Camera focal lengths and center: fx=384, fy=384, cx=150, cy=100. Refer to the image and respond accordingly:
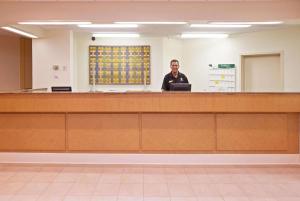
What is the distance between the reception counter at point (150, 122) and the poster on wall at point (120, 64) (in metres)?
4.03

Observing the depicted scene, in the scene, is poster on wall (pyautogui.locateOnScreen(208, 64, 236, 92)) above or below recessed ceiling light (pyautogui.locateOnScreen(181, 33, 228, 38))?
below

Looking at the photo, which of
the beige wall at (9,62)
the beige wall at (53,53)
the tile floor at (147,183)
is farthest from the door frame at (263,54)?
the beige wall at (9,62)

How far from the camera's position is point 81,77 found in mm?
9898

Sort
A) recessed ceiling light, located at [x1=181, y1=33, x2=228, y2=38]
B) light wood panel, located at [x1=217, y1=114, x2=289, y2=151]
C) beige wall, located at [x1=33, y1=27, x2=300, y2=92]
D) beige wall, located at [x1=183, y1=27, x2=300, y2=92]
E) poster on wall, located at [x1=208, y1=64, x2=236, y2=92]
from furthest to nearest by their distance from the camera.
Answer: poster on wall, located at [x1=208, y1=64, x2=236, y2=92] → recessed ceiling light, located at [x1=181, y1=33, x2=228, y2=38] → beige wall, located at [x1=33, y1=27, x2=300, y2=92] → beige wall, located at [x1=183, y1=27, x2=300, y2=92] → light wood panel, located at [x1=217, y1=114, x2=289, y2=151]

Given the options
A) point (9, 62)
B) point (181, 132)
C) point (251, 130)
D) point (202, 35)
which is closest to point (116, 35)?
point (202, 35)

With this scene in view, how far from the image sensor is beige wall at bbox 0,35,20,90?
33.2 ft

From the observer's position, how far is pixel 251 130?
5.88 metres

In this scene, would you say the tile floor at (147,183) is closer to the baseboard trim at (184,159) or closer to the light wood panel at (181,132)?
the baseboard trim at (184,159)

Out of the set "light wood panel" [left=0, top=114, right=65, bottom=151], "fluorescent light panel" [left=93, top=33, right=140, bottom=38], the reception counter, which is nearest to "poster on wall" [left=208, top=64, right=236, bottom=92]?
"fluorescent light panel" [left=93, top=33, right=140, bottom=38]

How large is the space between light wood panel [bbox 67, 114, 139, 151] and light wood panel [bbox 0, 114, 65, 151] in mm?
358

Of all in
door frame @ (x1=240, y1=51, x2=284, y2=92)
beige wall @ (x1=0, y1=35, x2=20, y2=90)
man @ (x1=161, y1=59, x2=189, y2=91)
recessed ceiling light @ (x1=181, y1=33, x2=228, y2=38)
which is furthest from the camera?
beige wall @ (x1=0, y1=35, x2=20, y2=90)

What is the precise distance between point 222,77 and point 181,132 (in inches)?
166

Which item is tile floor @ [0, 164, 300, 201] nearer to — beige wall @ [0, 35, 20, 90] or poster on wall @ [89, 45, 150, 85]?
poster on wall @ [89, 45, 150, 85]

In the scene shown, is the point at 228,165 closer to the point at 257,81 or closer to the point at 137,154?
the point at 137,154
